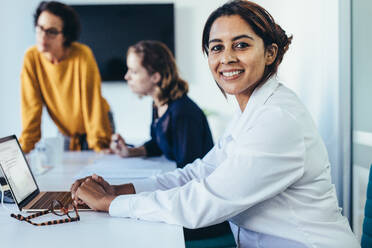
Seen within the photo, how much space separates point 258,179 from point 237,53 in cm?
42

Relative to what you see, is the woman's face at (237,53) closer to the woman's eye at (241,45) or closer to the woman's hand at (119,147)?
the woman's eye at (241,45)

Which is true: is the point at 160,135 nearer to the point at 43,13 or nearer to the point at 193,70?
the point at 43,13

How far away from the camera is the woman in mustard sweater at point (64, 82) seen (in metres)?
2.26

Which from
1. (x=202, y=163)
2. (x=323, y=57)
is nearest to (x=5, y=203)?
(x=202, y=163)

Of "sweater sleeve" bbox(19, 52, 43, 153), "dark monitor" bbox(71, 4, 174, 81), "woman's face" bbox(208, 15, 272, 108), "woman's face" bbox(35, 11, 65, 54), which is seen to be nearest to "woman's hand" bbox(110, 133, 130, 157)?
"sweater sleeve" bbox(19, 52, 43, 153)

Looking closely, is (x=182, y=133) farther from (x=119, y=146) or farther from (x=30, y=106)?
(x=30, y=106)

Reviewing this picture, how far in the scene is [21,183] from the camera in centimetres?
118

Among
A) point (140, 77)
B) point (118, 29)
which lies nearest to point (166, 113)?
point (140, 77)

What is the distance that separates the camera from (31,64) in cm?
230

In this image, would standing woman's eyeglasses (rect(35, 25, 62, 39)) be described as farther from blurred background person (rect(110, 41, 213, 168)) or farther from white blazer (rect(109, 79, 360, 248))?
white blazer (rect(109, 79, 360, 248))

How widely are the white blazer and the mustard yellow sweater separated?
1.31 metres

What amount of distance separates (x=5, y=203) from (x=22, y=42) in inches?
137

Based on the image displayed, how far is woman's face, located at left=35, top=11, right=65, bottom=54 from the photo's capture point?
7.37 feet

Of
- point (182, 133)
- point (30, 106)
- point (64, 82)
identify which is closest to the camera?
point (182, 133)
